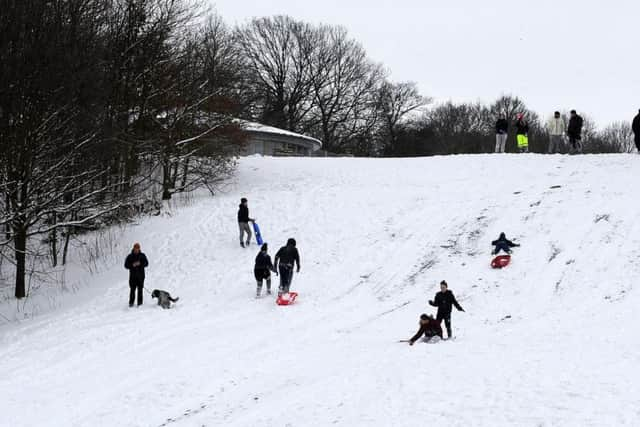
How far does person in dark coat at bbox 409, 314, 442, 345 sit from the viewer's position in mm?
11282

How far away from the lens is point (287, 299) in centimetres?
1483

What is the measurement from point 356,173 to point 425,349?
16847 millimetres

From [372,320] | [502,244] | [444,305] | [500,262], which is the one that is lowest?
[372,320]

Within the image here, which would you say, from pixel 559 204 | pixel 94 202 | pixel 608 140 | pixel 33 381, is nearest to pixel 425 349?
pixel 33 381

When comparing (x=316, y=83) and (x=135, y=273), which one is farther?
(x=316, y=83)

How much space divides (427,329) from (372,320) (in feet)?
7.59

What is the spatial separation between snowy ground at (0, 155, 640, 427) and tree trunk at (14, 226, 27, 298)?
2.22 m

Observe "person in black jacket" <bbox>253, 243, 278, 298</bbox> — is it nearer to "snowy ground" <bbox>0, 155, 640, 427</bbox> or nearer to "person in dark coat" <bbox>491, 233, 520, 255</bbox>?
"snowy ground" <bbox>0, 155, 640, 427</bbox>

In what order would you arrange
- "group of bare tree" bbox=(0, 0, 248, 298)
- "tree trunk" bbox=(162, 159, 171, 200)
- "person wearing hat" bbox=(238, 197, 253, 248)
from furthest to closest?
"tree trunk" bbox=(162, 159, 171, 200) < "person wearing hat" bbox=(238, 197, 253, 248) < "group of bare tree" bbox=(0, 0, 248, 298)

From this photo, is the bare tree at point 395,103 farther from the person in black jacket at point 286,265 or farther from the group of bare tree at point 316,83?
the person in black jacket at point 286,265

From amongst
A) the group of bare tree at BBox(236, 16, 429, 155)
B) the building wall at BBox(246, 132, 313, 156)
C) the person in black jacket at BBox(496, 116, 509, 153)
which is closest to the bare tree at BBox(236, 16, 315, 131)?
the group of bare tree at BBox(236, 16, 429, 155)

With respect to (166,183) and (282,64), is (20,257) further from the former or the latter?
(282,64)

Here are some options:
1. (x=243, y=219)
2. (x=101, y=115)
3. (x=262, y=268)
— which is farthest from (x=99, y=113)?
(x=262, y=268)

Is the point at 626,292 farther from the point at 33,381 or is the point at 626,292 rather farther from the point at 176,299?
the point at 33,381
